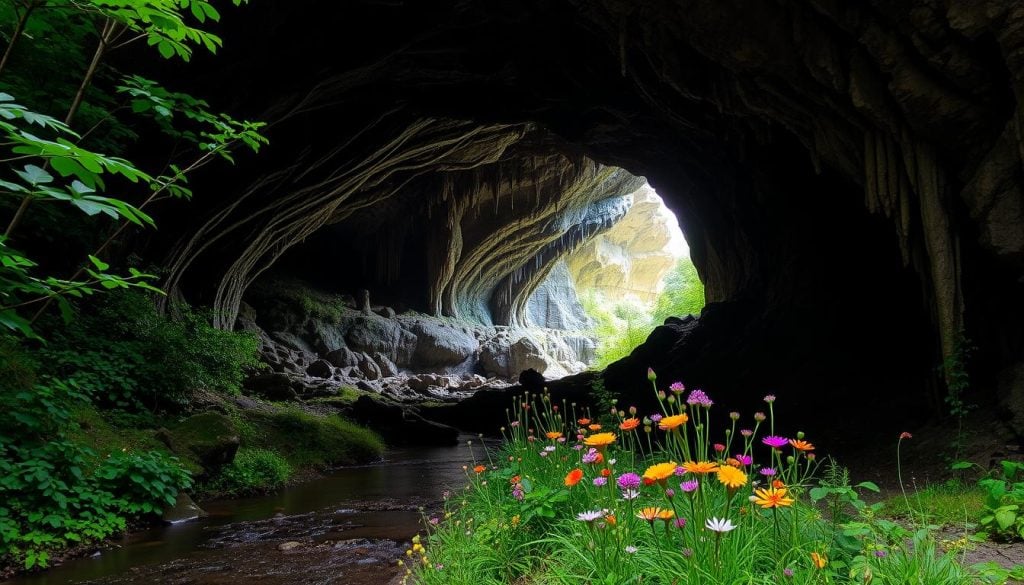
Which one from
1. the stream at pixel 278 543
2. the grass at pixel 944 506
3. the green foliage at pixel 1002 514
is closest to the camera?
the green foliage at pixel 1002 514

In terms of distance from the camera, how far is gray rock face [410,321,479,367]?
25.2 metres

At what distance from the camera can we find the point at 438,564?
7.78ft

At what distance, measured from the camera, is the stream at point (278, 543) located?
11.0 feet

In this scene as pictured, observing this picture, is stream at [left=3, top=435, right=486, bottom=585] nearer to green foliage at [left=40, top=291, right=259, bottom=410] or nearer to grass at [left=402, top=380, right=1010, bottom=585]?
grass at [left=402, top=380, right=1010, bottom=585]

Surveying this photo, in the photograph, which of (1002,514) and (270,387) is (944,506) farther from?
(270,387)

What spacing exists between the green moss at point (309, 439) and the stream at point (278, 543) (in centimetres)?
172

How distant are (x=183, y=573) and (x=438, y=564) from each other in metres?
2.17

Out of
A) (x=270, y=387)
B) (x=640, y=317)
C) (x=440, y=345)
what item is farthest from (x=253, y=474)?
(x=640, y=317)

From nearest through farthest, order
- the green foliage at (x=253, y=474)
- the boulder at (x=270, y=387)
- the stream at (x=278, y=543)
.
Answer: the stream at (x=278, y=543) < the green foliage at (x=253, y=474) < the boulder at (x=270, y=387)

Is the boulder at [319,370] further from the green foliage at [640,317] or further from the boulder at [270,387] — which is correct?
the green foliage at [640,317]

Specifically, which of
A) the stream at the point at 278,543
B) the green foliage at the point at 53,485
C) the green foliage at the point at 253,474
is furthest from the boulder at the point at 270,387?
the green foliage at the point at 53,485

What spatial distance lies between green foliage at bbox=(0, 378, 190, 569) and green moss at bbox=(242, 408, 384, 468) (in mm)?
3123

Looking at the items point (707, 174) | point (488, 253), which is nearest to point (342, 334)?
point (488, 253)

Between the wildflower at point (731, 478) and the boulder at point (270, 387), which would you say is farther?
the boulder at point (270, 387)
